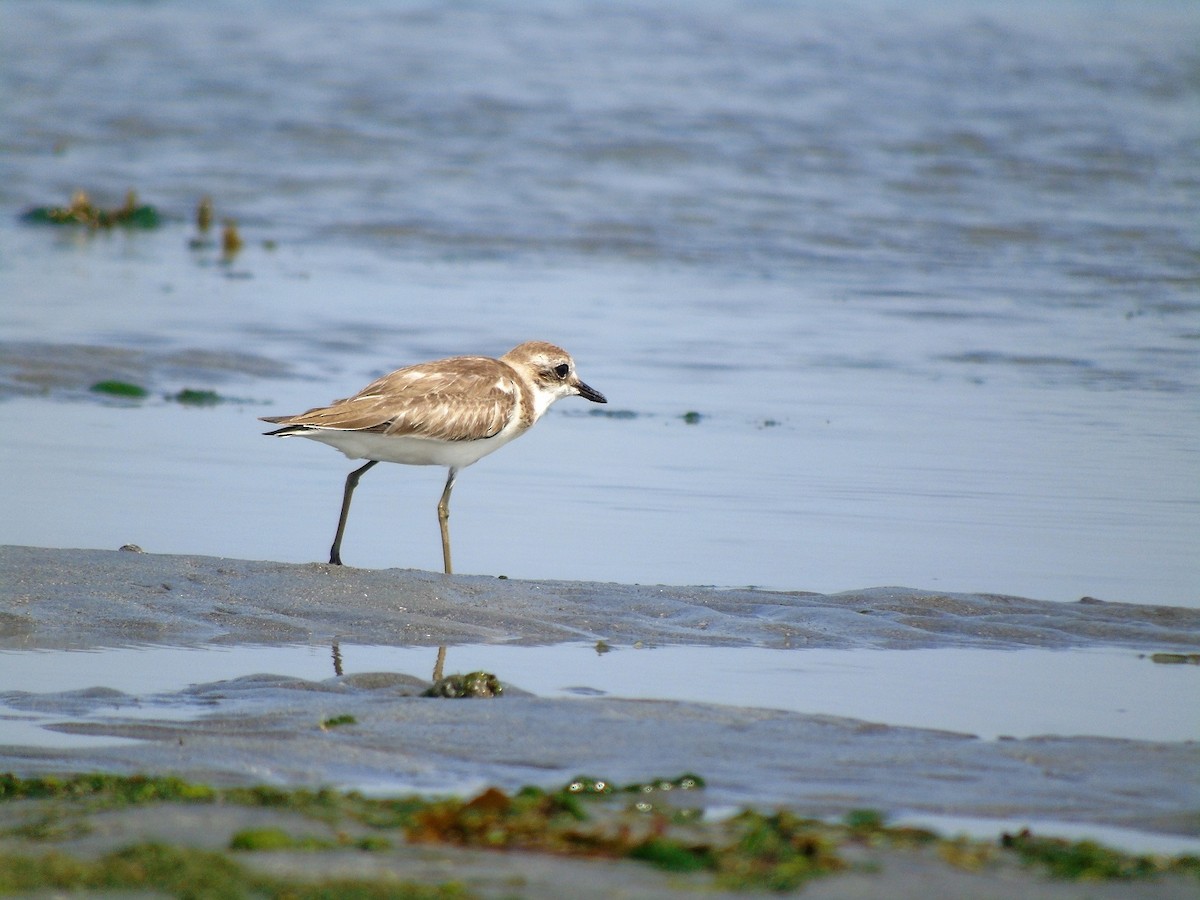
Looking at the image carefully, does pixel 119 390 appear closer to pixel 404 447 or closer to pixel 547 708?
pixel 404 447

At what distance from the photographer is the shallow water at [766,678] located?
230 inches

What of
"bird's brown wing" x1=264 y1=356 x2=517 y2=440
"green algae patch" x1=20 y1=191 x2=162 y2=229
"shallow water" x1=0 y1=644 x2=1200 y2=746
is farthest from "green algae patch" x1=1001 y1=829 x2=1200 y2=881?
"green algae patch" x1=20 y1=191 x2=162 y2=229

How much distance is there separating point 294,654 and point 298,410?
4.57 m

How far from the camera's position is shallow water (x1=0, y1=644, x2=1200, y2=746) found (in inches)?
230

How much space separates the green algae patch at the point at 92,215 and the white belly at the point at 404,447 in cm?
1098

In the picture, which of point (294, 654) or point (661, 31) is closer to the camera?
point (294, 654)

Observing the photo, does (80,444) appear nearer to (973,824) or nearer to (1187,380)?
(973,824)

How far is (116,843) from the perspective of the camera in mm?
4184

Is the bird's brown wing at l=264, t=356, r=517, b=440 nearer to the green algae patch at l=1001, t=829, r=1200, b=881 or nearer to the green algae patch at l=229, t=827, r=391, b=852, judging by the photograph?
the green algae patch at l=229, t=827, r=391, b=852

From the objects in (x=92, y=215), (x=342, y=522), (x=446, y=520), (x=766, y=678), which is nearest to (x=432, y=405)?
(x=446, y=520)

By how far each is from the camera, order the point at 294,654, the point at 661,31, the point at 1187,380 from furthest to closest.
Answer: the point at 661,31 → the point at 1187,380 → the point at 294,654

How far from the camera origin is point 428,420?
813 centimetres

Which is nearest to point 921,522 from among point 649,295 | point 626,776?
point 626,776

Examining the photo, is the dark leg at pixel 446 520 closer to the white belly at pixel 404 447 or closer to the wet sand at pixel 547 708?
the white belly at pixel 404 447
